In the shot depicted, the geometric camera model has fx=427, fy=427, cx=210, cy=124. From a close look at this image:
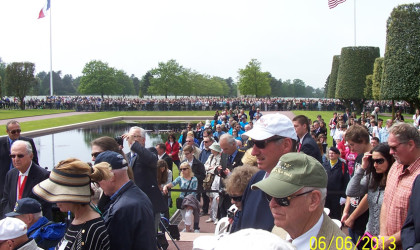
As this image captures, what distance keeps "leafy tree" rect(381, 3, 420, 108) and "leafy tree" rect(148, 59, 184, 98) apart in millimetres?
63654

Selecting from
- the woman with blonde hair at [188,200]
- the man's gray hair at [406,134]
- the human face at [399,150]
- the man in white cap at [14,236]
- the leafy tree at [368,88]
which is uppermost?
the leafy tree at [368,88]

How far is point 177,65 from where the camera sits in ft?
299

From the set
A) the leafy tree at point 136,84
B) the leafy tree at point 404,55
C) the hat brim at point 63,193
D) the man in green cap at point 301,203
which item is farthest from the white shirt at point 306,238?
the leafy tree at point 136,84

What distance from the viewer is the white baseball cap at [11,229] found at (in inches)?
160

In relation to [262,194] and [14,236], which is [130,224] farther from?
[14,236]

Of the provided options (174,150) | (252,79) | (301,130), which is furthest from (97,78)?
(301,130)

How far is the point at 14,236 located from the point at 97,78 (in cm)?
8963

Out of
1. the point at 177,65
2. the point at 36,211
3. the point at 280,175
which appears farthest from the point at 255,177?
the point at 177,65

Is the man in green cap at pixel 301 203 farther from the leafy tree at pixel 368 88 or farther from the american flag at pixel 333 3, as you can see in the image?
the leafy tree at pixel 368 88

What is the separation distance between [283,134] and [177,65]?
8890 centimetres

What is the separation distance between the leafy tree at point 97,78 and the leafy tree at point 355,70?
57.7 meters

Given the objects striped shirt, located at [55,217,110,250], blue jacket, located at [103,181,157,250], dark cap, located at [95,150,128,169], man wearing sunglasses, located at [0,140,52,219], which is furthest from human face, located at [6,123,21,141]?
striped shirt, located at [55,217,110,250]

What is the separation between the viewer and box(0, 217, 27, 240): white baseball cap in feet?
13.4

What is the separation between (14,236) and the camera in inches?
161
